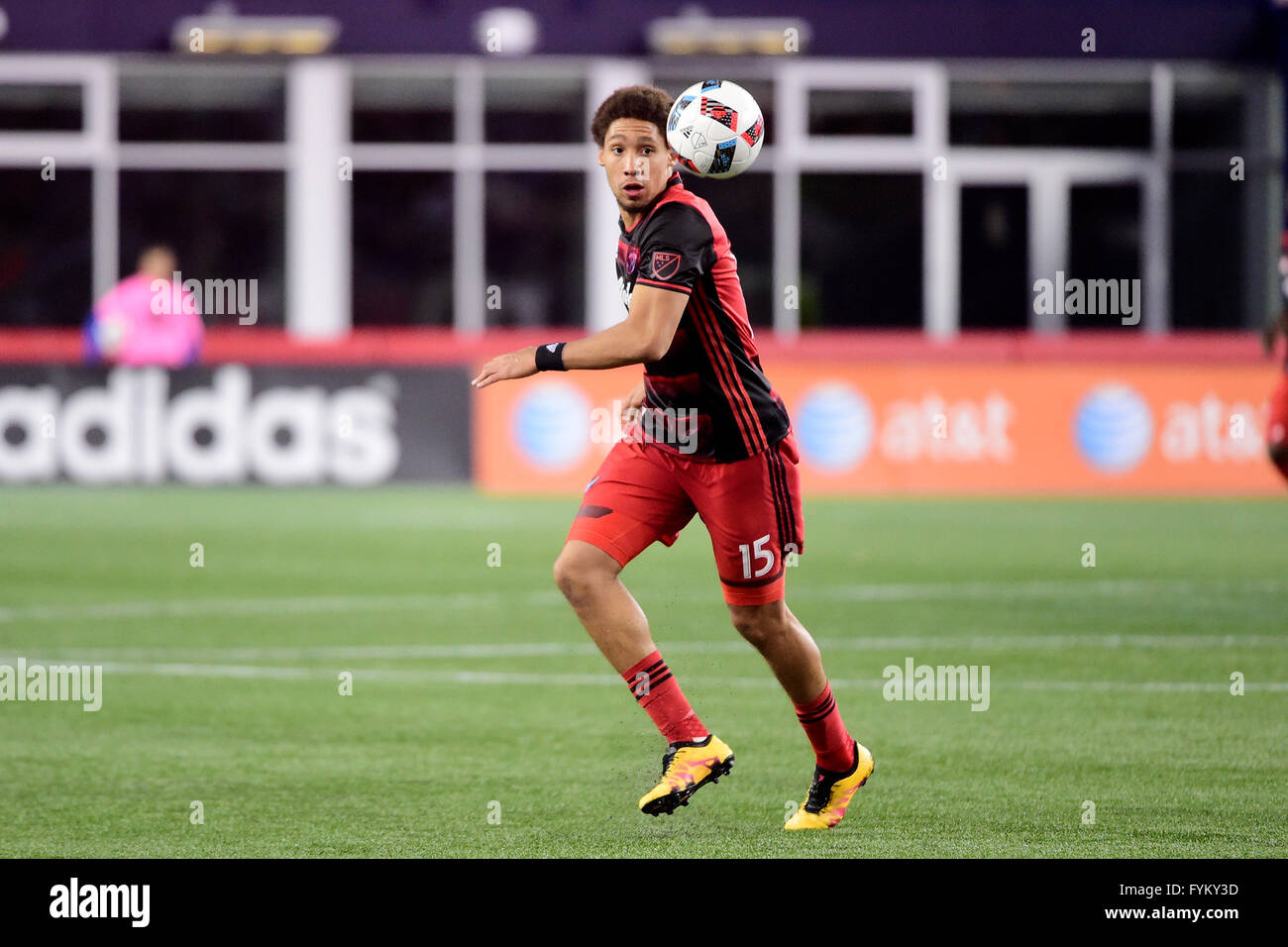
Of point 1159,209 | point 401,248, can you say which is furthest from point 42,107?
point 1159,209

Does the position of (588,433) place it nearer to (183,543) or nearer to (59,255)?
(183,543)

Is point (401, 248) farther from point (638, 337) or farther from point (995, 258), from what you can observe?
point (638, 337)

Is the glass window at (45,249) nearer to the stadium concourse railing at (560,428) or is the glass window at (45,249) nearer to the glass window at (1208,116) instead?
the stadium concourse railing at (560,428)

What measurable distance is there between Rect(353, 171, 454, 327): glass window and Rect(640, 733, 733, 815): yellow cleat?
2665cm

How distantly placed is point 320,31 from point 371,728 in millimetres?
23852

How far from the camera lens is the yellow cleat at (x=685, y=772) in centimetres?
691

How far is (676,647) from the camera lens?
11578 millimetres

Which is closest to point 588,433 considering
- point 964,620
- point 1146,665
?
point 964,620

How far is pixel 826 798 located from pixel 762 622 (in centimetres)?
64

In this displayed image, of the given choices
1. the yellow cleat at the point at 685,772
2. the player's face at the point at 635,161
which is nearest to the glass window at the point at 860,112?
the player's face at the point at 635,161

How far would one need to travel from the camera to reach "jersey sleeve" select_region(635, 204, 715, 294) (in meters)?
6.82

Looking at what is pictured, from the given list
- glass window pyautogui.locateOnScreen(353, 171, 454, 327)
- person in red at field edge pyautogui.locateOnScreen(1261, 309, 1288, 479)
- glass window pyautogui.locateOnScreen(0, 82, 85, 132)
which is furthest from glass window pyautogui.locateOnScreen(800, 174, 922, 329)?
person in red at field edge pyautogui.locateOnScreen(1261, 309, 1288, 479)

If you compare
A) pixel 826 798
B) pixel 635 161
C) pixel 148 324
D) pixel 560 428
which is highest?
pixel 148 324

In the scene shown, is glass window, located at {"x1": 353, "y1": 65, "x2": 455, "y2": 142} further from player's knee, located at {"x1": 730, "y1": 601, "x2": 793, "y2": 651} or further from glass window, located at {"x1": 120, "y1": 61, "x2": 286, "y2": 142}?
player's knee, located at {"x1": 730, "y1": 601, "x2": 793, "y2": 651}
